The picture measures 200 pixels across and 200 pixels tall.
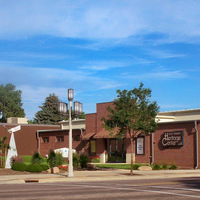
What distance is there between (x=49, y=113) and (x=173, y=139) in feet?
195

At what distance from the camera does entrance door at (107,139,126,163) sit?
140 ft

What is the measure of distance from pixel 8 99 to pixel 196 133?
66.4 m

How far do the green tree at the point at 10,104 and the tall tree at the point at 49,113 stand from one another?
477 cm

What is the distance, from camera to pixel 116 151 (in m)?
43.6

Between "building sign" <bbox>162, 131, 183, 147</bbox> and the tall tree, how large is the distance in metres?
57.1

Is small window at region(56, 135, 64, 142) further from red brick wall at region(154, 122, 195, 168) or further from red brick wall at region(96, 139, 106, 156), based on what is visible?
red brick wall at region(154, 122, 195, 168)

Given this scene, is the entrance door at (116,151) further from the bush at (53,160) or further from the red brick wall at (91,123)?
the bush at (53,160)

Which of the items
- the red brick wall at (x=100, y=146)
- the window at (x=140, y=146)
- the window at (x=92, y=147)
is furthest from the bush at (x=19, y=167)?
the window at (x=92, y=147)

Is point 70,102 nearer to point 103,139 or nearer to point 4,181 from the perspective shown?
point 4,181

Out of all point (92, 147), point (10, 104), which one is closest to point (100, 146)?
point (92, 147)

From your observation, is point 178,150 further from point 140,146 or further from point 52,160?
point 52,160

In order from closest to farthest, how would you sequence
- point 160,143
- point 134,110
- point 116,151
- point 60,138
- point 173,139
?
point 134,110, point 173,139, point 160,143, point 116,151, point 60,138

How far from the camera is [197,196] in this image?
13.6 meters

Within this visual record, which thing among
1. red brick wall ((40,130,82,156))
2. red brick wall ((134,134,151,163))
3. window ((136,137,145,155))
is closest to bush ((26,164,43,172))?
red brick wall ((134,134,151,163))
